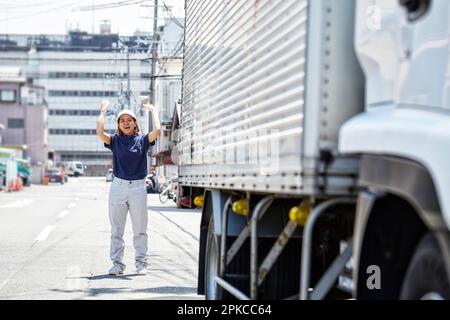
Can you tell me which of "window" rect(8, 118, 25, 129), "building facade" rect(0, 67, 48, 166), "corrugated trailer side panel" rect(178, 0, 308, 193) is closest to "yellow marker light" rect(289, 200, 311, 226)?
"corrugated trailer side panel" rect(178, 0, 308, 193)

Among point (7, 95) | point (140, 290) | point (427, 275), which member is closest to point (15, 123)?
point (7, 95)

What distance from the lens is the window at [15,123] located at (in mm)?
107688

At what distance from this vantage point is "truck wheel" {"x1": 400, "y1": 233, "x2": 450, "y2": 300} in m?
3.29

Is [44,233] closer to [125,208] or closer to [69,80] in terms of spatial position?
[125,208]

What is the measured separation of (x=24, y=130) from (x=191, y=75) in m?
103

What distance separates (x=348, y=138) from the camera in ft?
12.9

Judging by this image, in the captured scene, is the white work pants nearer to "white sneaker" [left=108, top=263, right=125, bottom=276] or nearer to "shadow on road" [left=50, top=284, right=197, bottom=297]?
"white sneaker" [left=108, top=263, right=125, bottom=276]

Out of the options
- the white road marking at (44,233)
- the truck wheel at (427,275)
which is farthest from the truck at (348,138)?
the white road marking at (44,233)

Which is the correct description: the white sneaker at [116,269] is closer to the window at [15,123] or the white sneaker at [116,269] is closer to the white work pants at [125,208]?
the white work pants at [125,208]

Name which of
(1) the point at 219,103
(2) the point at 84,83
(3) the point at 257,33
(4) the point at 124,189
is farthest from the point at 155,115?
(2) the point at 84,83

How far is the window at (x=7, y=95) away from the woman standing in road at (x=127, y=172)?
9722 cm

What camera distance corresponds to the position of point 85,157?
420 ft

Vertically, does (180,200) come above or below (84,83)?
below
